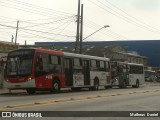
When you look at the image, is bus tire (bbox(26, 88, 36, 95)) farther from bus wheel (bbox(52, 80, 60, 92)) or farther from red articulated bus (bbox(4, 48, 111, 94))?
bus wheel (bbox(52, 80, 60, 92))

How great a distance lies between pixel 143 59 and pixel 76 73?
80818 millimetres

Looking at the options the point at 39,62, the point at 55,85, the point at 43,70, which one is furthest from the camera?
the point at 55,85

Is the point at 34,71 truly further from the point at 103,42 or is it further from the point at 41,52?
the point at 103,42

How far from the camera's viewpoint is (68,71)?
31.8 metres

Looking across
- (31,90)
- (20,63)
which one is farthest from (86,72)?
(20,63)

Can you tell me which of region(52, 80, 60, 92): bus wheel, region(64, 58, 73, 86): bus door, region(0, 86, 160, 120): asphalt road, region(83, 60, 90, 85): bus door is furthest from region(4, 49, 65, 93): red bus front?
region(83, 60, 90, 85): bus door

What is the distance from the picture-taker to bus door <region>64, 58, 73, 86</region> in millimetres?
31473

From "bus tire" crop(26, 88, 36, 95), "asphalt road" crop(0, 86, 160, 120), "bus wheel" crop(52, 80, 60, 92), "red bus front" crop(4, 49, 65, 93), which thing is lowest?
"asphalt road" crop(0, 86, 160, 120)

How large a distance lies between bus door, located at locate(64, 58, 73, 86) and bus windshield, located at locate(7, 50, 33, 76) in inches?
166

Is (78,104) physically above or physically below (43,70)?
below

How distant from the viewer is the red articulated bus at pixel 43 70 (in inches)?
1088

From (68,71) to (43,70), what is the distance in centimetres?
375

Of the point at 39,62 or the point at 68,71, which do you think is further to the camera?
the point at 68,71

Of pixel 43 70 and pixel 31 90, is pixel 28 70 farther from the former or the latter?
pixel 31 90
